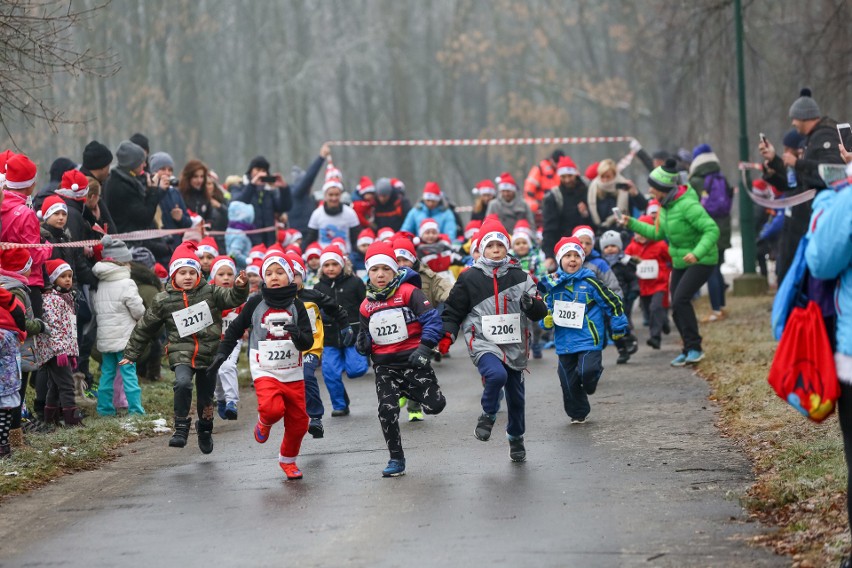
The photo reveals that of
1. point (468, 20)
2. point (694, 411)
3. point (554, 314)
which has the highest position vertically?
point (468, 20)

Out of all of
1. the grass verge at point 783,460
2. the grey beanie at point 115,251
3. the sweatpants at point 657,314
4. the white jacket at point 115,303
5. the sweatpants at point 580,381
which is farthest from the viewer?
the sweatpants at point 657,314

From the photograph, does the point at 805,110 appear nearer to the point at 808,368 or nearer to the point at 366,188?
the point at 808,368

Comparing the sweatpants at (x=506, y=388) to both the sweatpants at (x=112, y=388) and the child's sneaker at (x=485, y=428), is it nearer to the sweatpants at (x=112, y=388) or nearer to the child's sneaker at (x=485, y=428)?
the child's sneaker at (x=485, y=428)

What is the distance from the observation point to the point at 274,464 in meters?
11.0

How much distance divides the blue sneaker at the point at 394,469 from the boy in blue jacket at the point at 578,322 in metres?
2.47

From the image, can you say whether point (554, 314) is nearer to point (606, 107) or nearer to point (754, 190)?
point (754, 190)

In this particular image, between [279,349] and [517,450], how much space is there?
1825mm

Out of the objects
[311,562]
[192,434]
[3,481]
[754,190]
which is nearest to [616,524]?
[311,562]

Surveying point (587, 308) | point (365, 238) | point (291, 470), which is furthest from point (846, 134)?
point (365, 238)

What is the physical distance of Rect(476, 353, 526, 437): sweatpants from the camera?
1073 centimetres

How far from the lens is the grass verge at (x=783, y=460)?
25.2 ft

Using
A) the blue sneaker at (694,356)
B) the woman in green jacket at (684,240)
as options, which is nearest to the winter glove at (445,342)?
the woman in green jacket at (684,240)

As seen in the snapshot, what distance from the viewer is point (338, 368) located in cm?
1371

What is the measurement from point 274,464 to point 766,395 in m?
4.32
